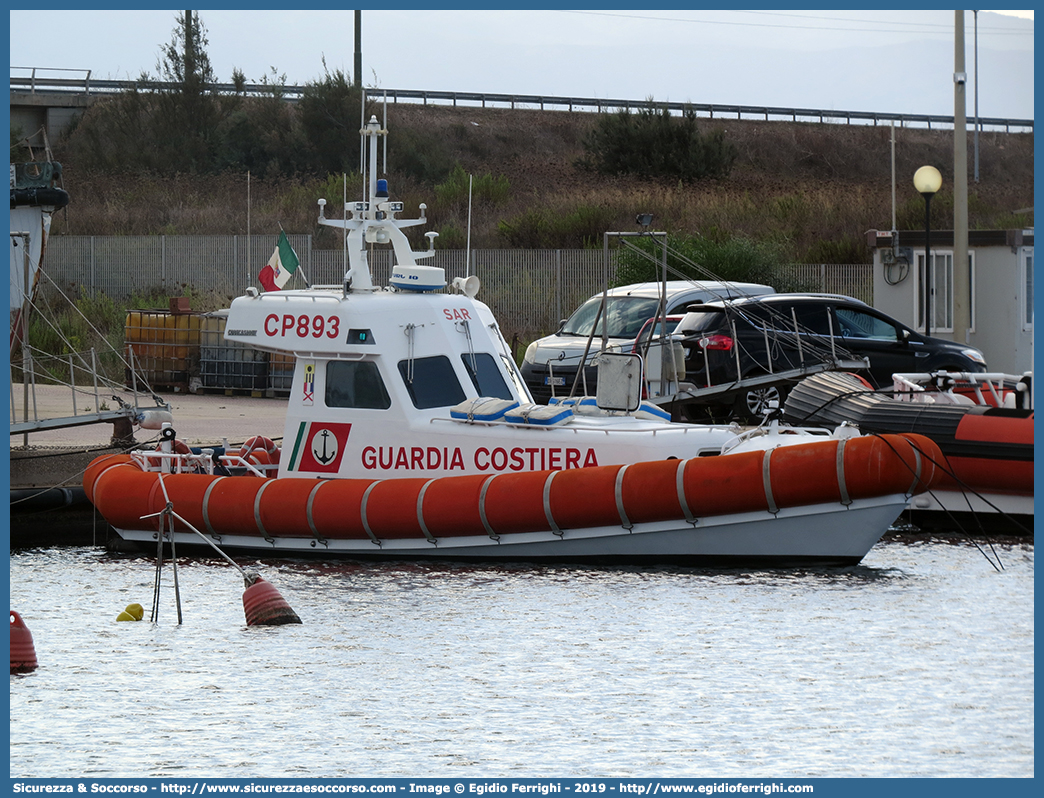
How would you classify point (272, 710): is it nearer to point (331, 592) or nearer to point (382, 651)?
A: point (382, 651)

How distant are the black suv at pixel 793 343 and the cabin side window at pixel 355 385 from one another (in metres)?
6.06

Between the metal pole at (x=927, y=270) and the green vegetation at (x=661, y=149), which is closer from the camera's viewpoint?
the metal pole at (x=927, y=270)

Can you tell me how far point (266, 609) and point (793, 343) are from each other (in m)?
9.68

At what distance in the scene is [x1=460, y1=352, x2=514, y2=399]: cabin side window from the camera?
518 inches

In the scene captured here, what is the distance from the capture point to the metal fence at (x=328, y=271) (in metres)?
30.4

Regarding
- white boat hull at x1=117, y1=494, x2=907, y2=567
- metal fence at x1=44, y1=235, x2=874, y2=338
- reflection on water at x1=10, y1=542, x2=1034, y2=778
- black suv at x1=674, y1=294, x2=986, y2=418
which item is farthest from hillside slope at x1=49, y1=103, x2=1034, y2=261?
reflection on water at x1=10, y1=542, x2=1034, y2=778

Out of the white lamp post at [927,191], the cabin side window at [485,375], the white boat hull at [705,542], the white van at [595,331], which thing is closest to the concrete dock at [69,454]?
the cabin side window at [485,375]

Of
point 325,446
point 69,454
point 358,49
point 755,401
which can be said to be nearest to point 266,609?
point 325,446

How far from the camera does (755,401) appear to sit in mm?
18047

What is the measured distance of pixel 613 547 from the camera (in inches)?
472

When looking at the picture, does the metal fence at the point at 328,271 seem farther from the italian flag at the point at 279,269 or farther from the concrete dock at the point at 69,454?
the italian flag at the point at 279,269

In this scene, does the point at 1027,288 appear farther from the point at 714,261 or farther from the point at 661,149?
the point at 661,149

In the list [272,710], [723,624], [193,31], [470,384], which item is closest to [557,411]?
[470,384]

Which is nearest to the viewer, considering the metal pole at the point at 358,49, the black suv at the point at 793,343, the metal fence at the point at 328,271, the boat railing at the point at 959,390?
the boat railing at the point at 959,390
